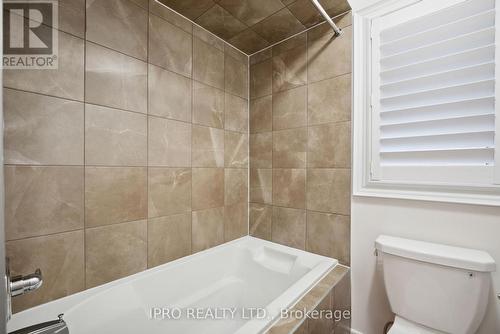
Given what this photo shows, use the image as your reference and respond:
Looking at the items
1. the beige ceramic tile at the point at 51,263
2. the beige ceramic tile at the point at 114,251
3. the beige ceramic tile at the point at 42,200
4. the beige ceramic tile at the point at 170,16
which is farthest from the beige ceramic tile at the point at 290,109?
the beige ceramic tile at the point at 51,263

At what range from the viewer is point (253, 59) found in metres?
1.93

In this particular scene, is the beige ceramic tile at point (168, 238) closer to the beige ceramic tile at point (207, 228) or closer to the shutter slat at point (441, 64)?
the beige ceramic tile at point (207, 228)

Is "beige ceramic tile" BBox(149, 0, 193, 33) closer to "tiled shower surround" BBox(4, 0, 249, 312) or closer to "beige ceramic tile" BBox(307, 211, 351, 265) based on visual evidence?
"tiled shower surround" BBox(4, 0, 249, 312)

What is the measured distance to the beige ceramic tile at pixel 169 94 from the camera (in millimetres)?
1301

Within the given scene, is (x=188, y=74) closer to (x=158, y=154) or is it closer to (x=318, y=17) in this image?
(x=158, y=154)

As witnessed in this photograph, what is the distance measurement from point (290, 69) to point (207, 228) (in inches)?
53.5

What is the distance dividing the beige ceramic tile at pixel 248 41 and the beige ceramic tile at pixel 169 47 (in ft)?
1.27

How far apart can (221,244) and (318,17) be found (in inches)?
69.8

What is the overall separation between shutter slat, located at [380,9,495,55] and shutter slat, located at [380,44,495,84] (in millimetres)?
108

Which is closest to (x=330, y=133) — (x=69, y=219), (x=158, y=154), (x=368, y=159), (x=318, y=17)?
(x=368, y=159)

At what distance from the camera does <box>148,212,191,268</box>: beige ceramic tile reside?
130 cm

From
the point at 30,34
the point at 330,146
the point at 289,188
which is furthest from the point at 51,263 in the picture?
the point at 330,146

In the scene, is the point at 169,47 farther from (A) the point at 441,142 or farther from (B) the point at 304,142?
(A) the point at 441,142

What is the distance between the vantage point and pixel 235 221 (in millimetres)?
1828
